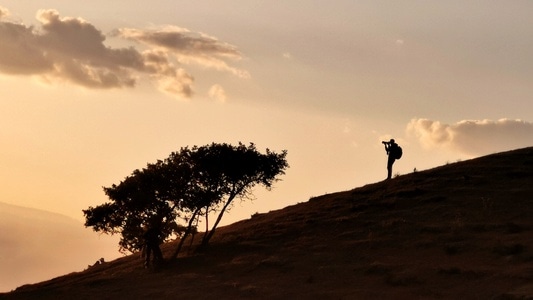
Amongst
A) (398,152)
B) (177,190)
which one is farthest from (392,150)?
(177,190)

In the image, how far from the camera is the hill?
45625 millimetres

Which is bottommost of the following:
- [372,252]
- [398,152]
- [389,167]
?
[372,252]

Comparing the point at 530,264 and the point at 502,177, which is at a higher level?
the point at 502,177

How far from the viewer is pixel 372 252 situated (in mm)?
53469

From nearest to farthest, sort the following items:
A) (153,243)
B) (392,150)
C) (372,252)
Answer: (372,252) < (153,243) < (392,150)

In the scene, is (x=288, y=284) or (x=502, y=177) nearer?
(x=288, y=284)

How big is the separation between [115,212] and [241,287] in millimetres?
19438

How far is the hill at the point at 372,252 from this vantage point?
4562cm

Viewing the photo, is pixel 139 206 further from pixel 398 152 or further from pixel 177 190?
pixel 398 152

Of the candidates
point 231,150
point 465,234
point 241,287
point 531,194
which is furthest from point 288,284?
point 531,194

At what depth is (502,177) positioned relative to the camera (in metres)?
68.7

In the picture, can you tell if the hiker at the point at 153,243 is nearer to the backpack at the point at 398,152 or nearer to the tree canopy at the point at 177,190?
the tree canopy at the point at 177,190

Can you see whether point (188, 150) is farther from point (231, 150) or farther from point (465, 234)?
point (465, 234)

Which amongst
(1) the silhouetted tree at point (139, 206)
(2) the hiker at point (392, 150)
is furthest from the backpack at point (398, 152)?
(1) the silhouetted tree at point (139, 206)
